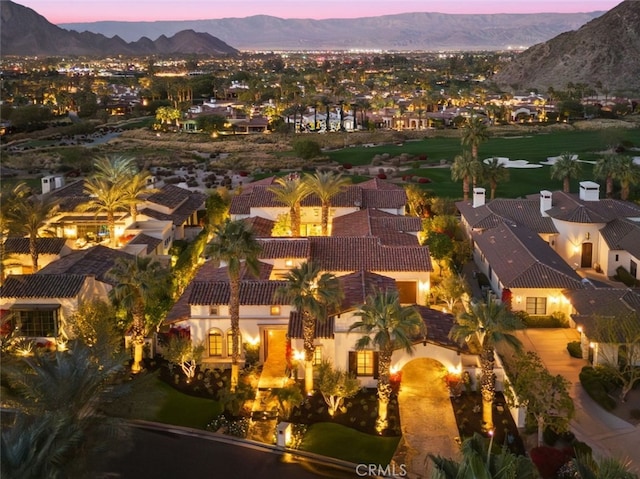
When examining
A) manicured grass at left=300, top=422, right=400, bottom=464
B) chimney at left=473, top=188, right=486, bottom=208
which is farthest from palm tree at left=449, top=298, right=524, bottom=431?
chimney at left=473, top=188, right=486, bottom=208

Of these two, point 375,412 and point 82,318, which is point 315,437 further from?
point 82,318

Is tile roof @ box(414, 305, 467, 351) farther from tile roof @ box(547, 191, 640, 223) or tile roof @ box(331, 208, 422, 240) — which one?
tile roof @ box(547, 191, 640, 223)

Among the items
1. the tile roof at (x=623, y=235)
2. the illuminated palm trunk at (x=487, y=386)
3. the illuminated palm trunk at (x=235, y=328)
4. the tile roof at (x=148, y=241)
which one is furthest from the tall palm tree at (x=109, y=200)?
the tile roof at (x=623, y=235)

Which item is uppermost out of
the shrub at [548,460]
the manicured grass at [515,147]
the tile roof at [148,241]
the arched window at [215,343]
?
the manicured grass at [515,147]

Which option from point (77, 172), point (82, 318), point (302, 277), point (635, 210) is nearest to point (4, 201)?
point (82, 318)

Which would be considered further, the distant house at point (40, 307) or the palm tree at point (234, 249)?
the distant house at point (40, 307)

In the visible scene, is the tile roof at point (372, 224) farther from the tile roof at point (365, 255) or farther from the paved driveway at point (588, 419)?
the paved driveway at point (588, 419)
